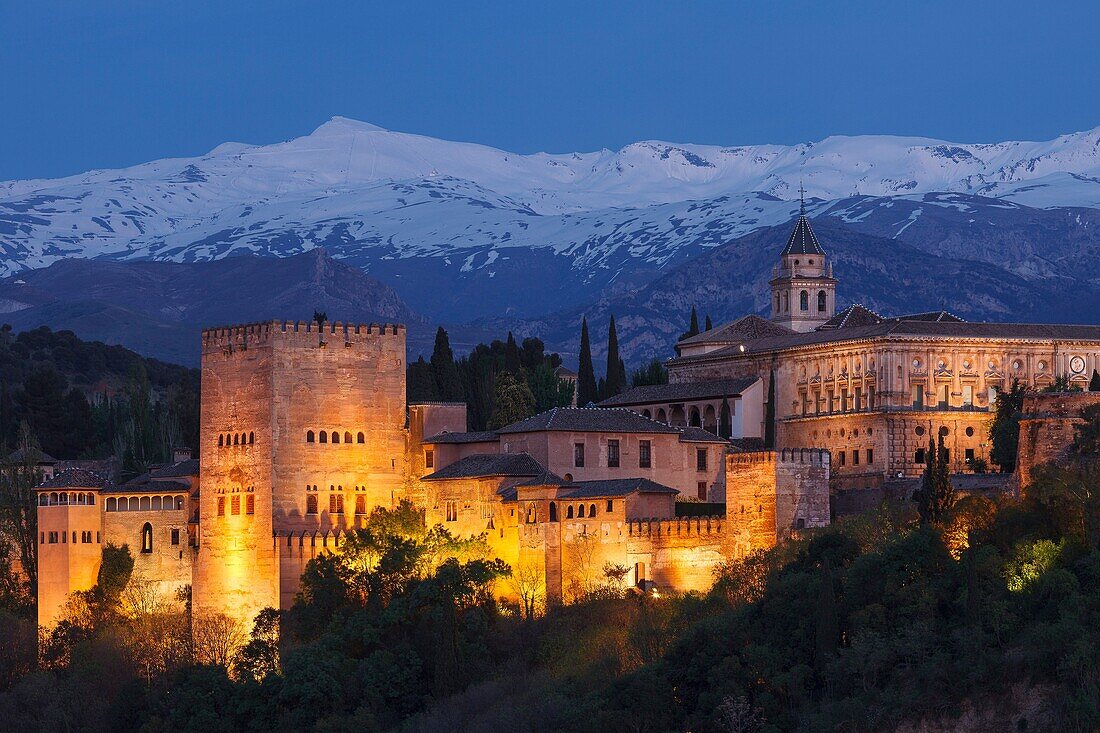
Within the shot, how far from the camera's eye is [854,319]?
109m

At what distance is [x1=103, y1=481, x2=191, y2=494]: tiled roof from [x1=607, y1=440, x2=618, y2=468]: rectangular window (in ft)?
50.9

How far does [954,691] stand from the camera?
5884cm

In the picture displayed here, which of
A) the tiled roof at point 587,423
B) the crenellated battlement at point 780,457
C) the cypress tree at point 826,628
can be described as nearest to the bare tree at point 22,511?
the tiled roof at point 587,423

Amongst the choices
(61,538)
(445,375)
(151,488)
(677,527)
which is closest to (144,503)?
(151,488)

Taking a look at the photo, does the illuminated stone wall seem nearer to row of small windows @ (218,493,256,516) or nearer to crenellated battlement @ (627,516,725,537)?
crenellated battlement @ (627,516,725,537)

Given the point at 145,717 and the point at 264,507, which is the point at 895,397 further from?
the point at 145,717

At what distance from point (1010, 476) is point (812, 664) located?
19.6 m

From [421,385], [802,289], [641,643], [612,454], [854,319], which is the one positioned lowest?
[641,643]

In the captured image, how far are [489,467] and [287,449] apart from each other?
720 centimetres

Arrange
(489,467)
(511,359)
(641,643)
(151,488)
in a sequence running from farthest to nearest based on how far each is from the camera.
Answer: (511,359)
(151,488)
(489,467)
(641,643)

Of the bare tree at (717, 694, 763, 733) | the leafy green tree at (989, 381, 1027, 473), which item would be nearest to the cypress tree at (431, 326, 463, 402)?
the leafy green tree at (989, 381, 1027, 473)

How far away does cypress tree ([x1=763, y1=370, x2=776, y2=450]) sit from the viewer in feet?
318

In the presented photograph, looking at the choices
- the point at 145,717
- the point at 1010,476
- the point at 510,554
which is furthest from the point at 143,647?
the point at 1010,476

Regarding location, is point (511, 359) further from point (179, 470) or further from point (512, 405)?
point (179, 470)
